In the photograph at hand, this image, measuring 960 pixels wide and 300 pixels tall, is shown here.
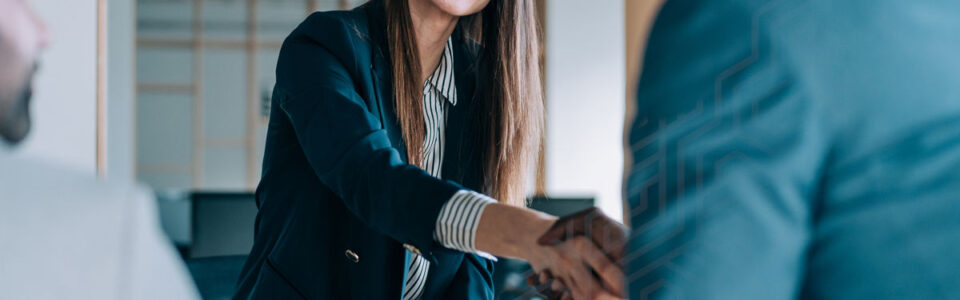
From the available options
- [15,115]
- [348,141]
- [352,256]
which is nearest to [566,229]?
[348,141]

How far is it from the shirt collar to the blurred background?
136 centimetres

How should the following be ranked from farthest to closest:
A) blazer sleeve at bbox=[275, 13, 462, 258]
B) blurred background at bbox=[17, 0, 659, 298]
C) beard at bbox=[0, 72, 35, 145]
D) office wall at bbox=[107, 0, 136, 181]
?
office wall at bbox=[107, 0, 136, 181] → blurred background at bbox=[17, 0, 659, 298] → beard at bbox=[0, 72, 35, 145] → blazer sleeve at bbox=[275, 13, 462, 258]

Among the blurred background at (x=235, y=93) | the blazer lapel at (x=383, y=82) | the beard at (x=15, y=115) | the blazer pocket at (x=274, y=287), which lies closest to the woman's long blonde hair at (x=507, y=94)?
the blazer lapel at (x=383, y=82)

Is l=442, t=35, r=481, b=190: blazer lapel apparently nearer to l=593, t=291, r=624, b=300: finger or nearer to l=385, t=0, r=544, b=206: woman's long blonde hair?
l=385, t=0, r=544, b=206: woman's long blonde hair

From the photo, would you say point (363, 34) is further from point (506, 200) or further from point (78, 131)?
point (78, 131)

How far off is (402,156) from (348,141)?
0.22 metres

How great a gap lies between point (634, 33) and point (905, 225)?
14.8 ft

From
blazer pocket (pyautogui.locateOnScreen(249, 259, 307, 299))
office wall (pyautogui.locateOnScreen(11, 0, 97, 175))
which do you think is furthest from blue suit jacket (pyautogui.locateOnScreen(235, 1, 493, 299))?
office wall (pyautogui.locateOnScreen(11, 0, 97, 175))

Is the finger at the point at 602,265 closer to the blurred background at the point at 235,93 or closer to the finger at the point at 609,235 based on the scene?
the finger at the point at 609,235

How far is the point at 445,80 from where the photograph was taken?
0.97 meters

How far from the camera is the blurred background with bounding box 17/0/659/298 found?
4684mm

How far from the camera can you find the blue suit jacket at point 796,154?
1.06 feet

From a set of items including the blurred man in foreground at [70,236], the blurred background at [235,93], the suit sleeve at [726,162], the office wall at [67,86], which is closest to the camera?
the suit sleeve at [726,162]

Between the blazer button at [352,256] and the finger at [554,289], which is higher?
the finger at [554,289]
